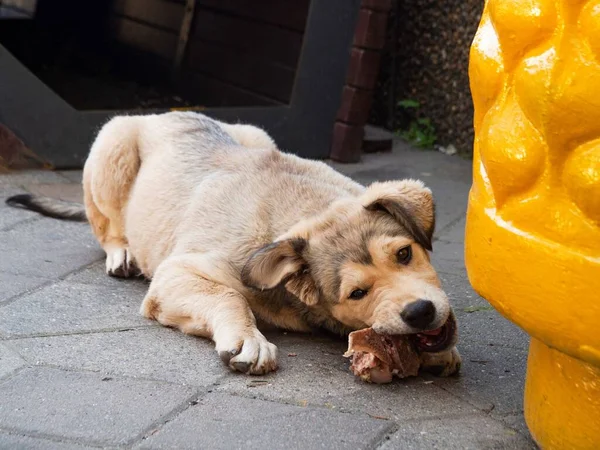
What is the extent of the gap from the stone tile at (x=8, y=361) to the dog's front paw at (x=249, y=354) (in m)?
0.79

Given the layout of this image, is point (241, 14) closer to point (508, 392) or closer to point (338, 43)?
point (338, 43)

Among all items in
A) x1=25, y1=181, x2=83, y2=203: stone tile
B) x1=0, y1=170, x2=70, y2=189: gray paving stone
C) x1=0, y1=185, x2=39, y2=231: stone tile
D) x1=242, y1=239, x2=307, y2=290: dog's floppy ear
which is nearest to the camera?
x1=242, y1=239, x2=307, y2=290: dog's floppy ear

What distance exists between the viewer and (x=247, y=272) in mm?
3988

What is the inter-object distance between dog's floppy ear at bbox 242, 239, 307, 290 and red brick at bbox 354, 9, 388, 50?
4.06 meters

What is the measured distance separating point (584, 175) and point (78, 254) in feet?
12.1

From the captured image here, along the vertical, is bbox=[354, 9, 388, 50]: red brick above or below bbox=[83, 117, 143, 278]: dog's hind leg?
above

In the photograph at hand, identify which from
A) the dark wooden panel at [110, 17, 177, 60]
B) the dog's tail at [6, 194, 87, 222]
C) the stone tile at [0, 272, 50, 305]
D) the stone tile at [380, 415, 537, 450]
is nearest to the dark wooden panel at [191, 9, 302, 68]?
the dark wooden panel at [110, 17, 177, 60]

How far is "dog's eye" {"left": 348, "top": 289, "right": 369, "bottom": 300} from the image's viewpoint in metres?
3.84

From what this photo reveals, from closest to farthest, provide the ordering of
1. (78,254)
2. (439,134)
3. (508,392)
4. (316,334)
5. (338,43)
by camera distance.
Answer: (508,392)
(316,334)
(78,254)
(338,43)
(439,134)

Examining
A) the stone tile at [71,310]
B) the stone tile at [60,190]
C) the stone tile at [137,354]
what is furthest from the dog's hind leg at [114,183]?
the stone tile at [60,190]

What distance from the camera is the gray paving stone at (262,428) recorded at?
125 inches

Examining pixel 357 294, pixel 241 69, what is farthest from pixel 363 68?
pixel 357 294

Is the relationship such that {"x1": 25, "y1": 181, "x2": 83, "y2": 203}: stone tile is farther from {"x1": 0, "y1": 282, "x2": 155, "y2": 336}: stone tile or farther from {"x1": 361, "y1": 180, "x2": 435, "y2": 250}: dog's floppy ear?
{"x1": 361, "y1": 180, "x2": 435, "y2": 250}: dog's floppy ear

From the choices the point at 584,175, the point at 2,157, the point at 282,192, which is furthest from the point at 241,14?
the point at 584,175
